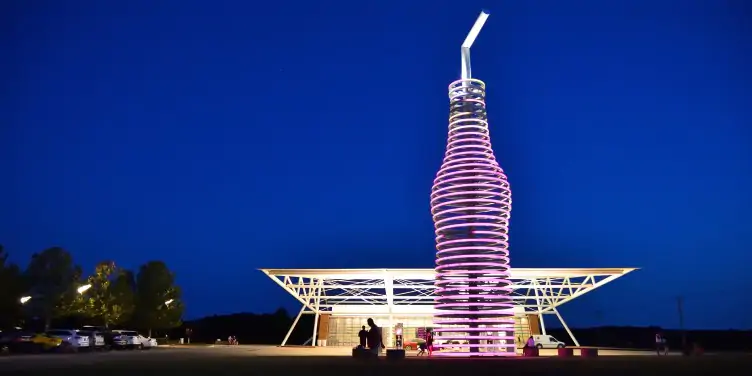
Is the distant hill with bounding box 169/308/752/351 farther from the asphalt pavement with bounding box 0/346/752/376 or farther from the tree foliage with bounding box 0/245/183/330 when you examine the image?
the asphalt pavement with bounding box 0/346/752/376

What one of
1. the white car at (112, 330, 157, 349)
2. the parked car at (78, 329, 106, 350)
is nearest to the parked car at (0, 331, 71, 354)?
the parked car at (78, 329, 106, 350)

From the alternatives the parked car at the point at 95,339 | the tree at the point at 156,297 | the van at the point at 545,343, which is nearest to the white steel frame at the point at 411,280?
the van at the point at 545,343

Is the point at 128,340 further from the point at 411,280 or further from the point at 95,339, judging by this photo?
the point at 411,280

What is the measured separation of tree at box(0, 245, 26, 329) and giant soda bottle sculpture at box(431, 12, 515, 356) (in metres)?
45.3

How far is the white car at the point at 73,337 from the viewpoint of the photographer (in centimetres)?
4106

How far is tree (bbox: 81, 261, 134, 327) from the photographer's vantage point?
68.6 meters

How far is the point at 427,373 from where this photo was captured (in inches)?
675

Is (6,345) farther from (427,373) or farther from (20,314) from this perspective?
(427,373)

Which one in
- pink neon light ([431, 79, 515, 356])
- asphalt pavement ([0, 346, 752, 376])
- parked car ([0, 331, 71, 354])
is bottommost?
asphalt pavement ([0, 346, 752, 376])

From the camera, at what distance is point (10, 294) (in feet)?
196

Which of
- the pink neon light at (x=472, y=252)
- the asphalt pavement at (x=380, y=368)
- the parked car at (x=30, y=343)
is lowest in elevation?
the asphalt pavement at (x=380, y=368)

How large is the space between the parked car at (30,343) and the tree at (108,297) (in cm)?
2840

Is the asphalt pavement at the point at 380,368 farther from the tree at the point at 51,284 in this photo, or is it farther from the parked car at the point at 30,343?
the tree at the point at 51,284

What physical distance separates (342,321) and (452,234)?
36.3 metres
